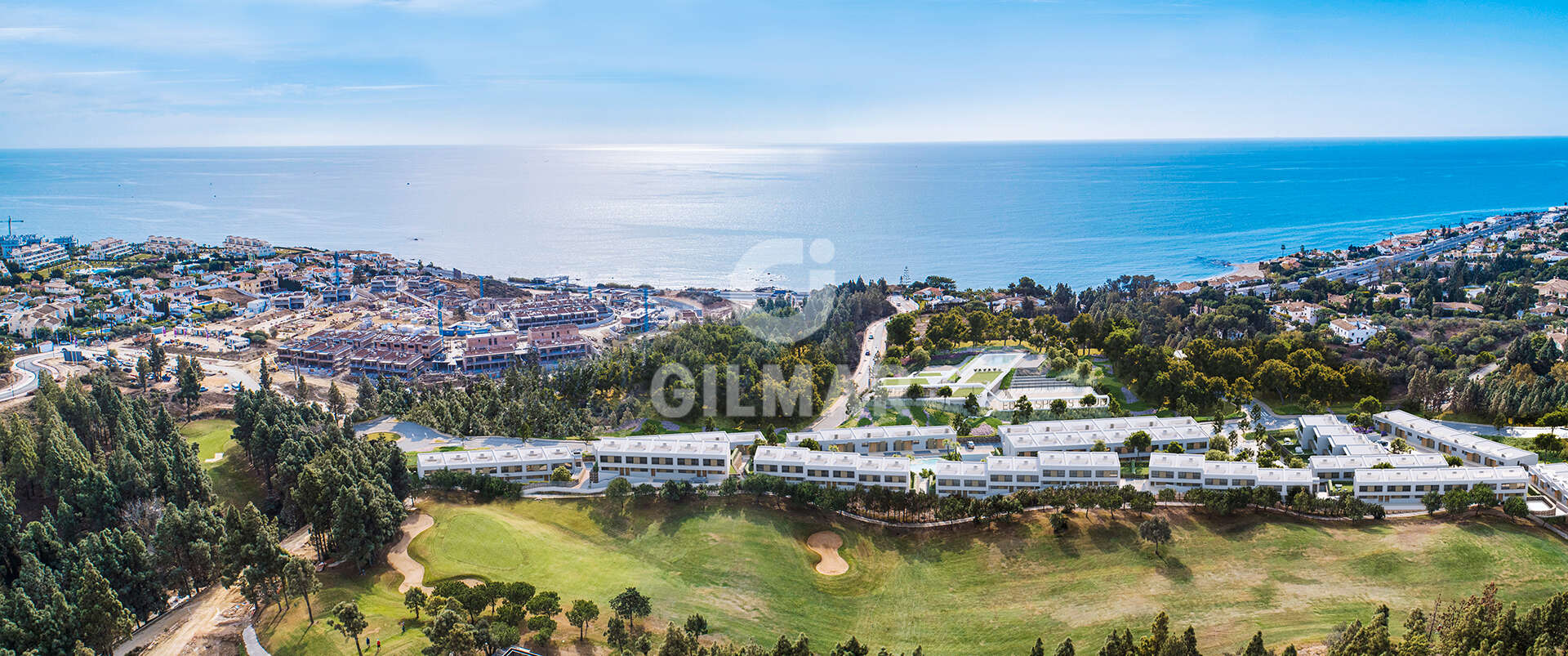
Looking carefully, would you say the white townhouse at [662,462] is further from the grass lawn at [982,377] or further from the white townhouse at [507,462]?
the grass lawn at [982,377]

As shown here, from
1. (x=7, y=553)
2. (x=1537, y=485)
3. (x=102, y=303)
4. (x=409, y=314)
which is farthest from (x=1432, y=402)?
(x=102, y=303)

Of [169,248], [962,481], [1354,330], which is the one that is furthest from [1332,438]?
[169,248]

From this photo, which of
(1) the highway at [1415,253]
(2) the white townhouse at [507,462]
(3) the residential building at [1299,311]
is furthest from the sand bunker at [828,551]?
(1) the highway at [1415,253]

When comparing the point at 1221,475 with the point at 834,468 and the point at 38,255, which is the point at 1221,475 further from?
the point at 38,255

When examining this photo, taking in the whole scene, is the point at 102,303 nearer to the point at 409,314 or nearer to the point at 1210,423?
the point at 409,314

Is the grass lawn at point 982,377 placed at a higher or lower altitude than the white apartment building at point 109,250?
lower

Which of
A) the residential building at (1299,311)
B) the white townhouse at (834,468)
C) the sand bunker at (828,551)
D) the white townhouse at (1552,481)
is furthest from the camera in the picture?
the residential building at (1299,311)

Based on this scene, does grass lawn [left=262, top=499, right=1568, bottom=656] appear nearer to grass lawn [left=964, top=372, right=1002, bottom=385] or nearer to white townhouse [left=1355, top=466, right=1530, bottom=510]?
white townhouse [left=1355, top=466, right=1530, bottom=510]

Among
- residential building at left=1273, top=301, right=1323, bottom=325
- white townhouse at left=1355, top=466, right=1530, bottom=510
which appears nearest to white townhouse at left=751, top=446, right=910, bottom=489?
white townhouse at left=1355, top=466, right=1530, bottom=510
